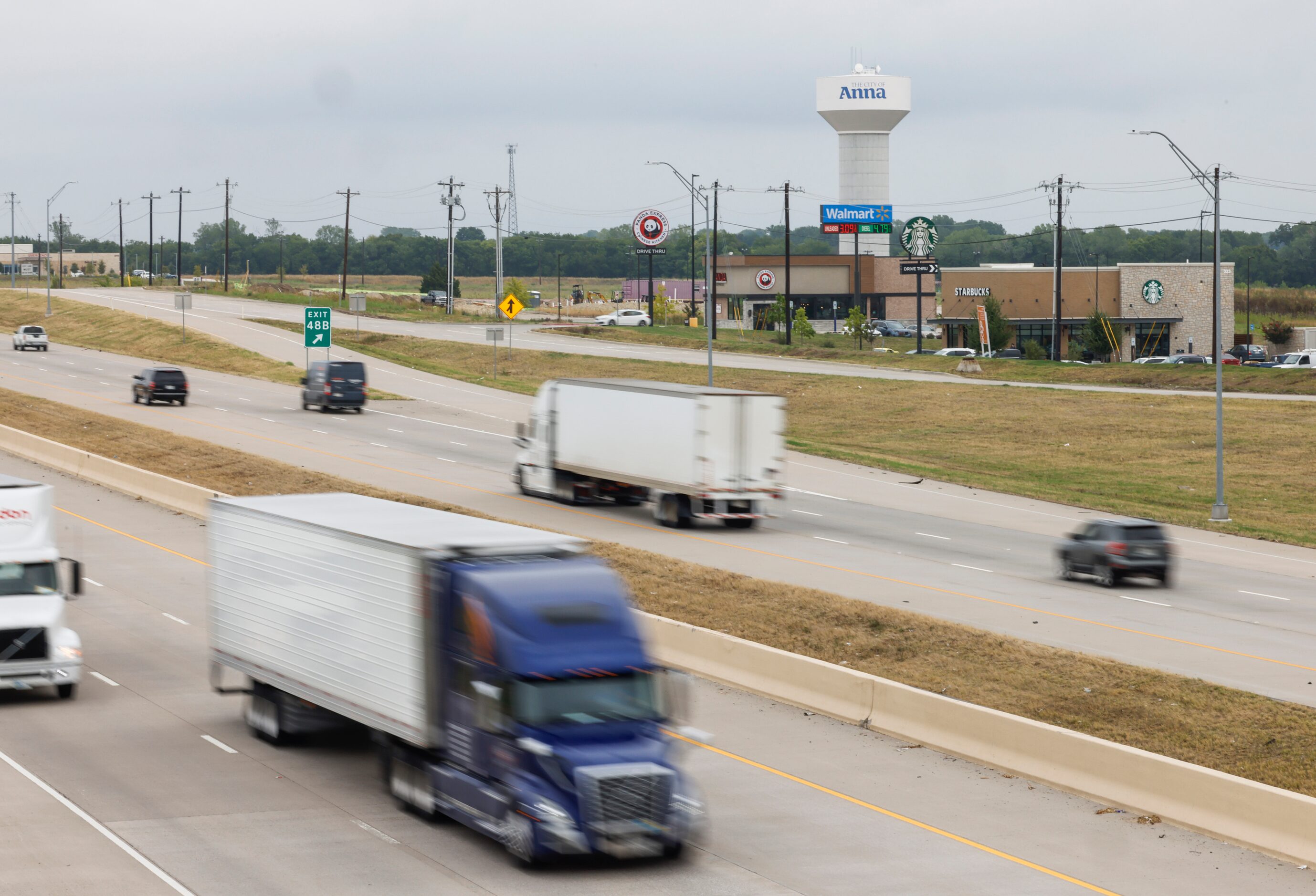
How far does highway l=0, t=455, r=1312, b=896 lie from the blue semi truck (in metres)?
0.60

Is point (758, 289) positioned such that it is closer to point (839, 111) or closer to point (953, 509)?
point (839, 111)

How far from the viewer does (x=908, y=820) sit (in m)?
15.3

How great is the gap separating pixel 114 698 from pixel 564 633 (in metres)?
10.1

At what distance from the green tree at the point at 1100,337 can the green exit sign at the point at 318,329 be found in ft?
194

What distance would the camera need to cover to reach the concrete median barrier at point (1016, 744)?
1448 cm

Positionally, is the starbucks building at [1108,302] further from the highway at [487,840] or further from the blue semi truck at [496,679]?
the blue semi truck at [496,679]

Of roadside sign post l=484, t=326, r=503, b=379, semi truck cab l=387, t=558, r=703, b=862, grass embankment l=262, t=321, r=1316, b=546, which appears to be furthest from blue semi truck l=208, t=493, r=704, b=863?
roadside sign post l=484, t=326, r=503, b=379

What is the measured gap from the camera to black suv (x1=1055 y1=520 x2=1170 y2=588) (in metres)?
30.6

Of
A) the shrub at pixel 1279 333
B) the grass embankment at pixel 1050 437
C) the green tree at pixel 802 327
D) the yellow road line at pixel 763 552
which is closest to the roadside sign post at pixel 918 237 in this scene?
the green tree at pixel 802 327

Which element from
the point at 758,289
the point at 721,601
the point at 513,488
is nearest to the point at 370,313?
the point at 758,289

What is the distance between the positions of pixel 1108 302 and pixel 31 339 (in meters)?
78.7

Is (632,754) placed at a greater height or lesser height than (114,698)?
greater

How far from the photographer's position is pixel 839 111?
573 feet

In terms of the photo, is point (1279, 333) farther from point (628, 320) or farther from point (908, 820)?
point (908, 820)
